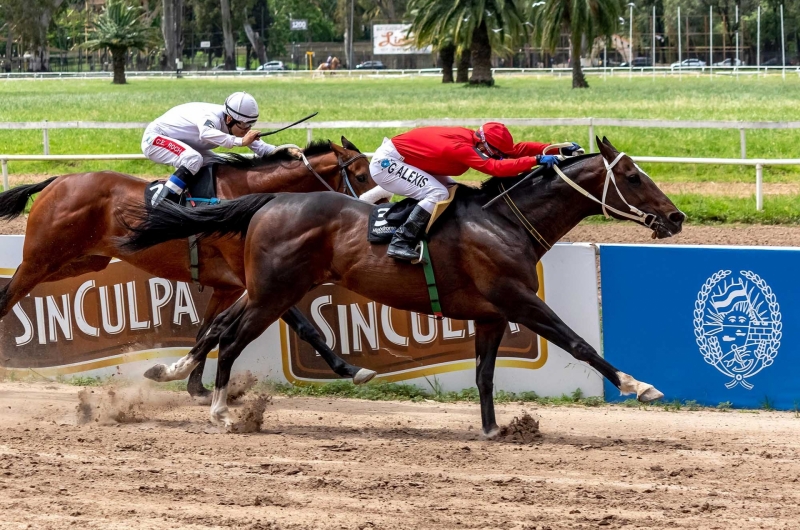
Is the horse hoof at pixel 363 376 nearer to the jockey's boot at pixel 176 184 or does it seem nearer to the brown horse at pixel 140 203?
the brown horse at pixel 140 203

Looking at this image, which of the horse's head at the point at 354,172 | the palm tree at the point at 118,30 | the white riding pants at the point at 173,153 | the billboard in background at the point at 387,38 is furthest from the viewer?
the billboard in background at the point at 387,38

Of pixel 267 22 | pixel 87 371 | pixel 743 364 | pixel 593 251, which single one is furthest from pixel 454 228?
pixel 267 22

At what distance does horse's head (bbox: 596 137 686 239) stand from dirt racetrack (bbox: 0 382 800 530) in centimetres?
132

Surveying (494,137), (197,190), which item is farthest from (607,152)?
(197,190)

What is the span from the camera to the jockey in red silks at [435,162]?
6.21m

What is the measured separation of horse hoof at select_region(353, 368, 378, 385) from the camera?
23.7ft

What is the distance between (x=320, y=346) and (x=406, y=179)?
5.31 ft

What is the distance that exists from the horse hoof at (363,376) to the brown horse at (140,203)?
63 mm

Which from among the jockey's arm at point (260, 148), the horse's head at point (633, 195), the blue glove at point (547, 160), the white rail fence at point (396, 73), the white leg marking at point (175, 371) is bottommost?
the white leg marking at point (175, 371)

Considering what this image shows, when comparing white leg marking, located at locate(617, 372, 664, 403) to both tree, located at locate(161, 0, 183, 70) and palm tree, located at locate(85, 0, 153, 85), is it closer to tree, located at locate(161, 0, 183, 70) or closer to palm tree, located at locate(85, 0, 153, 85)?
palm tree, located at locate(85, 0, 153, 85)

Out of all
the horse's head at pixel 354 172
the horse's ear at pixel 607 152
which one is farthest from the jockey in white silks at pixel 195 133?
the horse's ear at pixel 607 152

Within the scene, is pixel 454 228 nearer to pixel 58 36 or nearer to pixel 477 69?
pixel 477 69

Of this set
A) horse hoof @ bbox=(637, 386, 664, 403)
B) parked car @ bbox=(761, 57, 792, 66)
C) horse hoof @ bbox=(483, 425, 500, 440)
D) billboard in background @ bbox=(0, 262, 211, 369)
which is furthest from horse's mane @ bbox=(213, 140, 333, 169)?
parked car @ bbox=(761, 57, 792, 66)

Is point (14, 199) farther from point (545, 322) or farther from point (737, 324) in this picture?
point (737, 324)
